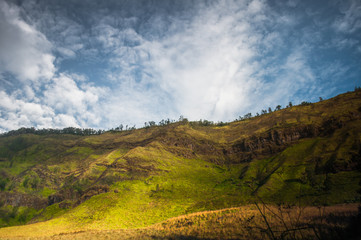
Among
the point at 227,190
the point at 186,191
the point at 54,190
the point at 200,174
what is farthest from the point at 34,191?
the point at 227,190

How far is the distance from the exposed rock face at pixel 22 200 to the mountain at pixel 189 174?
297mm

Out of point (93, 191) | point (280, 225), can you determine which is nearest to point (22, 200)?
point (93, 191)

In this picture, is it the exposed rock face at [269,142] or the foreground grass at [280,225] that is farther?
the exposed rock face at [269,142]

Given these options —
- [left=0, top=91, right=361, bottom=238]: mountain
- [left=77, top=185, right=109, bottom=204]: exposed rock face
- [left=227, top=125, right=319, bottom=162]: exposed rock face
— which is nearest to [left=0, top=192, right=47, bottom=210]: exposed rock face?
[left=0, top=91, right=361, bottom=238]: mountain

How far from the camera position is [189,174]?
80250 mm

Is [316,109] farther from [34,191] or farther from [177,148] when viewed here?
[34,191]

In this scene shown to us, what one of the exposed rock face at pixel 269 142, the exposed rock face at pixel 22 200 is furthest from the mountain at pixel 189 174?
the exposed rock face at pixel 269 142

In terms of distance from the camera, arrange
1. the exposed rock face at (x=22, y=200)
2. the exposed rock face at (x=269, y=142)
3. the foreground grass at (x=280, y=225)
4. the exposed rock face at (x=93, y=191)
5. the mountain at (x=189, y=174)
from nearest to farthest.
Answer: the foreground grass at (x=280, y=225) → the mountain at (x=189, y=174) → the exposed rock face at (x=93, y=191) → the exposed rock face at (x=22, y=200) → the exposed rock face at (x=269, y=142)

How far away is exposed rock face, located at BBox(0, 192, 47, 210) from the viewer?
65.0m

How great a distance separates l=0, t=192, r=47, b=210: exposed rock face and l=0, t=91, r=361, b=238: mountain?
11.7 inches

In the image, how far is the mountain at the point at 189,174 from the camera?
46.2 metres

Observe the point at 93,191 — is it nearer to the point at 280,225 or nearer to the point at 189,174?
the point at 189,174

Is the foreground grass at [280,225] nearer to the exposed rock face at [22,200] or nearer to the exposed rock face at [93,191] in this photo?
the exposed rock face at [93,191]

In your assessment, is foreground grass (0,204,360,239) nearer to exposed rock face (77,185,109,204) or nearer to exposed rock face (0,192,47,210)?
exposed rock face (77,185,109,204)
